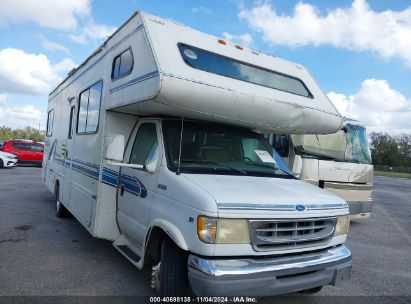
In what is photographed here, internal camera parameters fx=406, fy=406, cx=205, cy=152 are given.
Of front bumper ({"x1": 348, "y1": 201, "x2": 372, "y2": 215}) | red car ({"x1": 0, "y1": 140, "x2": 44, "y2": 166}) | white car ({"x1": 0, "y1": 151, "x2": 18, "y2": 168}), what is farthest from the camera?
red car ({"x1": 0, "y1": 140, "x2": 44, "y2": 166})

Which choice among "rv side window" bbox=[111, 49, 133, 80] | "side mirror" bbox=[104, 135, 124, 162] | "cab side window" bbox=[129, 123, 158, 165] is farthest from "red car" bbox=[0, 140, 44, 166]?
"side mirror" bbox=[104, 135, 124, 162]

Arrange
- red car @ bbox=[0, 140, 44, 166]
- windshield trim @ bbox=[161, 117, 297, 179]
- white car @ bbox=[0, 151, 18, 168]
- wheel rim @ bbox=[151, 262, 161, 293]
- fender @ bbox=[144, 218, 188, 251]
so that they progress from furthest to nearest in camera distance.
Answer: red car @ bbox=[0, 140, 44, 166]
white car @ bbox=[0, 151, 18, 168]
windshield trim @ bbox=[161, 117, 297, 179]
wheel rim @ bbox=[151, 262, 161, 293]
fender @ bbox=[144, 218, 188, 251]

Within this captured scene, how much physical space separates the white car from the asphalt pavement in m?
13.1

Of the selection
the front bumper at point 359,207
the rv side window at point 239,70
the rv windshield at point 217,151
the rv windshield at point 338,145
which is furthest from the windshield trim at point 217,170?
the front bumper at point 359,207

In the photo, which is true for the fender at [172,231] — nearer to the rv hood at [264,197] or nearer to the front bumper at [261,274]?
the front bumper at [261,274]

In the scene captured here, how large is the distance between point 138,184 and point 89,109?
219 centimetres

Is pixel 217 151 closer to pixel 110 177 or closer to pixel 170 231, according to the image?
pixel 170 231

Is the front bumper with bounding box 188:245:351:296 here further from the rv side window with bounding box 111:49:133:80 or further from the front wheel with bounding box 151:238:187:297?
the rv side window with bounding box 111:49:133:80

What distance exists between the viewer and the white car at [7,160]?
838 inches

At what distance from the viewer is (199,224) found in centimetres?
363

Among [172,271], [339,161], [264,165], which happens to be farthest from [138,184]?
[339,161]

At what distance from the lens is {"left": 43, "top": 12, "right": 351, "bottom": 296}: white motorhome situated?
3680 mm

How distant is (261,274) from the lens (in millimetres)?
3631

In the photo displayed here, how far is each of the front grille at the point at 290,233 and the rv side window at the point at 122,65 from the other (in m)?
2.48
